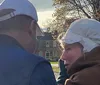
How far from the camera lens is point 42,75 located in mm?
2631

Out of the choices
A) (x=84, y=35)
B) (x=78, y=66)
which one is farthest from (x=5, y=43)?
(x=84, y=35)

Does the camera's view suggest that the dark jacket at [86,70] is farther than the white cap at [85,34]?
No

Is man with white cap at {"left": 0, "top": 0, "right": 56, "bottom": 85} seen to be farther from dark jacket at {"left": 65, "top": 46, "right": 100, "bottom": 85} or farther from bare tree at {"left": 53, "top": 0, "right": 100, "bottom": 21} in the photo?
bare tree at {"left": 53, "top": 0, "right": 100, "bottom": 21}

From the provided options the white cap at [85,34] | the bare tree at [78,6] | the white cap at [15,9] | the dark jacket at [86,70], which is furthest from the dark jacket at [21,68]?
the bare tree at [78,6]

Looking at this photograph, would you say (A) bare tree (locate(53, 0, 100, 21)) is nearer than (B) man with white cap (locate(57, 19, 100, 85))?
No

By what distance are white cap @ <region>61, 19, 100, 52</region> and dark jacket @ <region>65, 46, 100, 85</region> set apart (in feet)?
0.43

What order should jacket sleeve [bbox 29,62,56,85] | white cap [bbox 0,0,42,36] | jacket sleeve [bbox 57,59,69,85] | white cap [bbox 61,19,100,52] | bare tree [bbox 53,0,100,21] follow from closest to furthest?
jacket sleeve [bbox 29,62,56,85]
white cap [bbox 0,0,42,36]
white cap [bbox 61,19,100,52]
jacket sleeve [bbox 57,59,69,85]
bare tree [bbox 53,0,100,21]

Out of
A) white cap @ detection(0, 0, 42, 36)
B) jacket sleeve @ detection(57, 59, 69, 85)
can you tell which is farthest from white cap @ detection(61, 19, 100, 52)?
jacket sleeve @ detection(57, 59, 69, 85)

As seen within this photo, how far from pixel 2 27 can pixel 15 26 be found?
0.10 m

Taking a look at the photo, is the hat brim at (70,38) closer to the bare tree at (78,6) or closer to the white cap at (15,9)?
the white cap at (15,9)

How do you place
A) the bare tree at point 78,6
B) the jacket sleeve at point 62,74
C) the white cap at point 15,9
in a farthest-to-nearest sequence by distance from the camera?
the bare tree at point 78,6, the jacket sleeve at point 62,74, the white cap at point 15,9

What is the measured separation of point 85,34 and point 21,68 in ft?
3.45

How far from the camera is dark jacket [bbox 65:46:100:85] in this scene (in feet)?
10.4

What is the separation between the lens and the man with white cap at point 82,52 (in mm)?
3189
